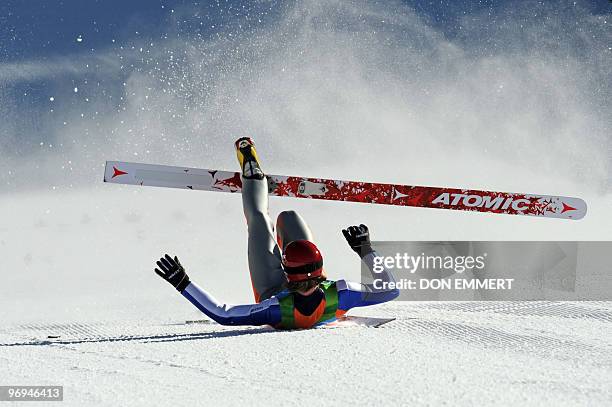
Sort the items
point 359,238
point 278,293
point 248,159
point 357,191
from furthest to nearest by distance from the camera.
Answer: point 357,191, point 248,159, point 359,238, point 278,293

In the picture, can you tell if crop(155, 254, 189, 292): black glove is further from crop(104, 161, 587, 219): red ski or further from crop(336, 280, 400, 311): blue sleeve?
crop(104, 161, 587, 219): red ski

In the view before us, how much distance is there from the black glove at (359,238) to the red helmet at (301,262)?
21.9 inches

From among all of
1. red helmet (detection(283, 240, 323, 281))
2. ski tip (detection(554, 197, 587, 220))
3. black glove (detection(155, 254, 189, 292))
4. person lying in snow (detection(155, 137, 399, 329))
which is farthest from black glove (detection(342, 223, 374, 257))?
ski tip (detection(554, 197, 587, 220))

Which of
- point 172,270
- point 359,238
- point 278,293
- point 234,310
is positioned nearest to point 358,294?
point 359,238

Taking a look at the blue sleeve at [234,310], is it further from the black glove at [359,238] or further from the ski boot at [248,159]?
the ski boot at [248,159]

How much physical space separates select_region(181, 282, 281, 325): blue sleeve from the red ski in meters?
2.08

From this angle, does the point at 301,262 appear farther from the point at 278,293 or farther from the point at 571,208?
the point at 571,208

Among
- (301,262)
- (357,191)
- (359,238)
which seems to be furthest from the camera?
(357,191)

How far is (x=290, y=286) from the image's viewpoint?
4.30m

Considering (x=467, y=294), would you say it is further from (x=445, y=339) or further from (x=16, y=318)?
(x=16, y=318)

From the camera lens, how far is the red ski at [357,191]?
6.28 metres

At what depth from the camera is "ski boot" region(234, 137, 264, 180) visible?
5848 mm

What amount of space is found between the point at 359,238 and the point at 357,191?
6.42 feet

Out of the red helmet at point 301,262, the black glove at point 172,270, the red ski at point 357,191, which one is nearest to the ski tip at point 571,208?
the red ski at point 357,191
